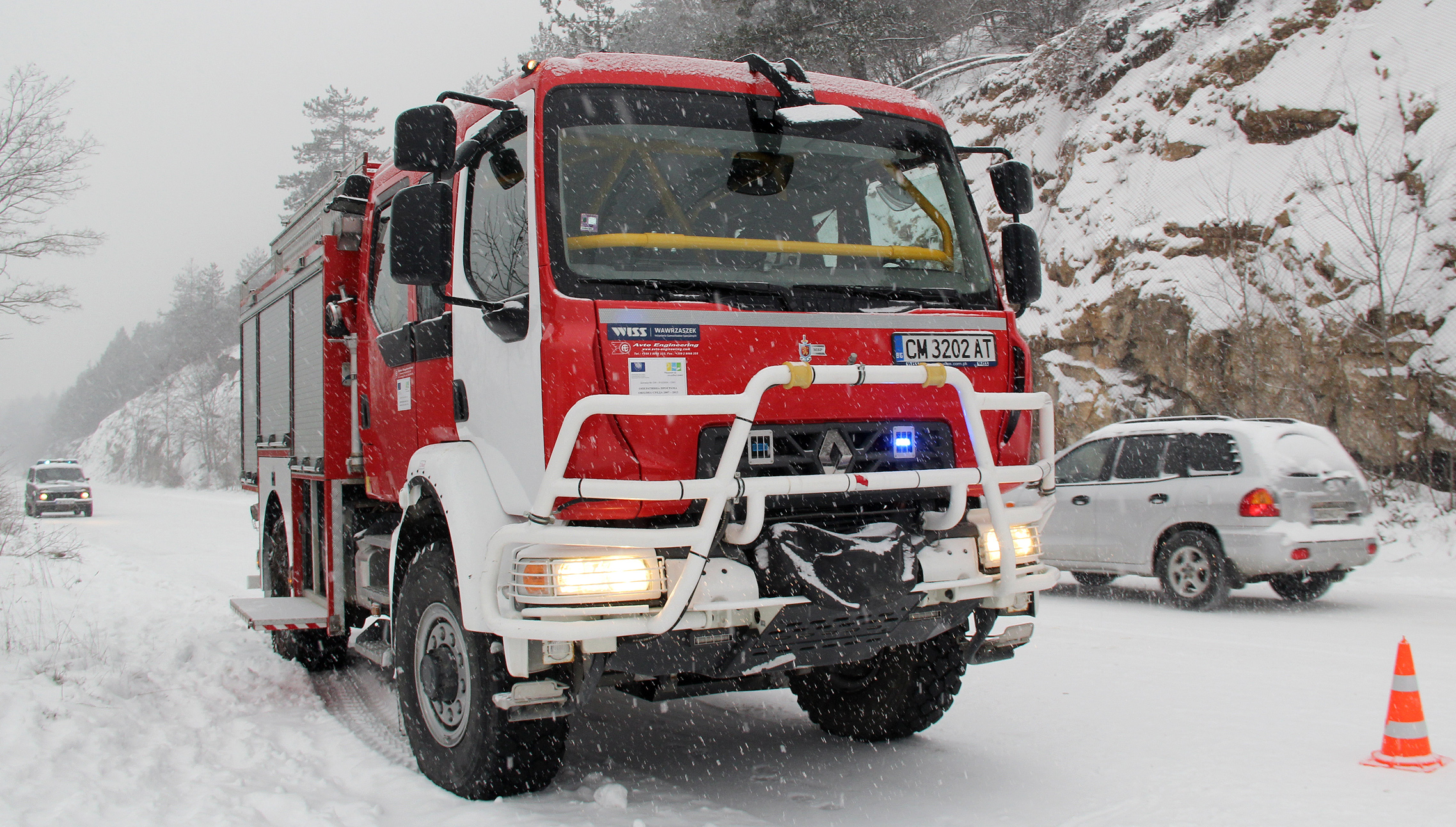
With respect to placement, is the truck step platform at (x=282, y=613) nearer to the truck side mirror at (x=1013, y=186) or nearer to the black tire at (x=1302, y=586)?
the truck side mirror at (x=1013, y=186)

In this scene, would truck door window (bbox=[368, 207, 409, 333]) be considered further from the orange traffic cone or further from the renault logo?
the orange traffic cone

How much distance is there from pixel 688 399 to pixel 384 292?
8.92 ft

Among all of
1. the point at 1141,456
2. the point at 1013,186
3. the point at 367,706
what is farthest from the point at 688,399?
the point at 1141,456

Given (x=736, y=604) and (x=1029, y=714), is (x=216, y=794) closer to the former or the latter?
(x=736, y=604)

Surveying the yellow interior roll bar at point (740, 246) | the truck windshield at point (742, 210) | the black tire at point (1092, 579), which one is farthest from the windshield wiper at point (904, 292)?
the black tire at point (1092, 579)

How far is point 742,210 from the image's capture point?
4125 mm

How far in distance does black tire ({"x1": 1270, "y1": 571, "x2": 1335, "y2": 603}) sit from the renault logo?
7124 millimetres

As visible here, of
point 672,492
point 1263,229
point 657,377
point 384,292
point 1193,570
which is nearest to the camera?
point 672,492

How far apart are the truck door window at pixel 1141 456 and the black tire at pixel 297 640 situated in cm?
716

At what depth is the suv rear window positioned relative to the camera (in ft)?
31.1

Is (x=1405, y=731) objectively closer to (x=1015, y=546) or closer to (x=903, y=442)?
(x=1015, y=546)

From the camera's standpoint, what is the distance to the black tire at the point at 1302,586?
377 inches

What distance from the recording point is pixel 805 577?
12.1 feet

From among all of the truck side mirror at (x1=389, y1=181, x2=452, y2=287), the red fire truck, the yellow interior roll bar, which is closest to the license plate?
the red fire truck
